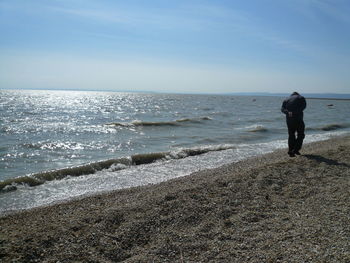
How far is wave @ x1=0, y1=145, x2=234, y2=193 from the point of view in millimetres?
8844

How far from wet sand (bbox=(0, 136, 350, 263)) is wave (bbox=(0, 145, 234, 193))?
322cm

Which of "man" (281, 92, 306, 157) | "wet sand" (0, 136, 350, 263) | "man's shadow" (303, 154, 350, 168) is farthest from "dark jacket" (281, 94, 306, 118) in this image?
"wet sand" (0, 136, 350, 263)

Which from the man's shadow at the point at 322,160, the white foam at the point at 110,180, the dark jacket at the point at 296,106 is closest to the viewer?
the white foam at the point at 110,180

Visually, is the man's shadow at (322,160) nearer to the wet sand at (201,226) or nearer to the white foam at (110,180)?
the wet sand at (201,226)

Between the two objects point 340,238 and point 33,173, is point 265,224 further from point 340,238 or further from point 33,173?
point 33,173

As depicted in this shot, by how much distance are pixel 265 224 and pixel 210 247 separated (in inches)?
43.8

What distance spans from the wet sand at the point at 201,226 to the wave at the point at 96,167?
10.6ft

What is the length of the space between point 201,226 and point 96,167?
7256 mm

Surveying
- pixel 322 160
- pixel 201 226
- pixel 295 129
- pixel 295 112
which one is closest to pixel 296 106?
pixel 295 112

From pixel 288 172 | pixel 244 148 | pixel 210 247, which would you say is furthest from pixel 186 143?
pixel 210 247

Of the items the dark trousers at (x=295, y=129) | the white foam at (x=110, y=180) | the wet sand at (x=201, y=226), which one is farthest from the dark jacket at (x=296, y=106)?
the white foam at (x=110, y=180)

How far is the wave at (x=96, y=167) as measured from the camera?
884cm

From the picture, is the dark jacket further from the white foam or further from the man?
the white foam

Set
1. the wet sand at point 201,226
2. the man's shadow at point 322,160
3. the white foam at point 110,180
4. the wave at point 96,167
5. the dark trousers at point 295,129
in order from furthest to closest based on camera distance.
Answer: the dark trousers at point 295,129 → the wave at point 96,167 → the man's shadow at point 322,160 → the white foam at point 110,180 → the wet sand at point 201,226
